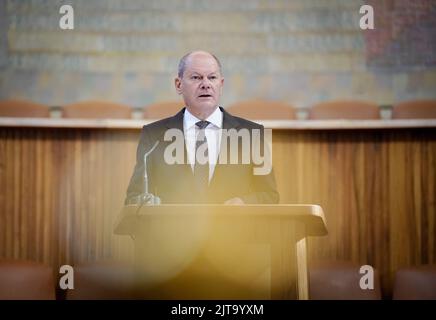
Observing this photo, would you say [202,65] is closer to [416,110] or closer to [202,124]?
[202,124]

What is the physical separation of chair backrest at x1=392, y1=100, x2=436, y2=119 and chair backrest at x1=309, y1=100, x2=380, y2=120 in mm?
77

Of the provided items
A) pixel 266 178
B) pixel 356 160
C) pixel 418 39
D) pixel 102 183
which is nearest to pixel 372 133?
pixel 356 160

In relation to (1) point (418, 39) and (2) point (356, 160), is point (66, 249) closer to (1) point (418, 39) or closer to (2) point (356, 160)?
(2) point (356, 160)

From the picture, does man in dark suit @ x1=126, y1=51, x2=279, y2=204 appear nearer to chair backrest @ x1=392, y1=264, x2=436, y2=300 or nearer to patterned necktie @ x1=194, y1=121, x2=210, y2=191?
patterned necktie @ x1=194, y1=121, x2=210, y2=191

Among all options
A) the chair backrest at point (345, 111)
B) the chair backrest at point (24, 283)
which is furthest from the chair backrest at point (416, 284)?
the chair backrest at point (345, 111)

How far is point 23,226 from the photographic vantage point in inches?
59.7

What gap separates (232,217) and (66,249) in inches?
29.1

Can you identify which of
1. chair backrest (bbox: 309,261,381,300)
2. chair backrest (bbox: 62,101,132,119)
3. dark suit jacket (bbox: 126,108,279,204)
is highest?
chair backrest (bbox: 62,101,132,119)

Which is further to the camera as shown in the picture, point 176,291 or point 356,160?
point 356,160

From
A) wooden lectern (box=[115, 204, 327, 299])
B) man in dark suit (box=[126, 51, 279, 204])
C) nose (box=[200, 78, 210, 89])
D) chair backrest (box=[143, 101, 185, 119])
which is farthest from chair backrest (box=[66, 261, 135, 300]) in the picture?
chair backrest (box=[143, 101, 185, 119])

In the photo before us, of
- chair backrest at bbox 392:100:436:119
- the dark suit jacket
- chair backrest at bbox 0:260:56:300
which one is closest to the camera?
the dark suit jacket

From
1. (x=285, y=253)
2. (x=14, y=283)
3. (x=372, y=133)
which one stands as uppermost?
(x=372, y=133)

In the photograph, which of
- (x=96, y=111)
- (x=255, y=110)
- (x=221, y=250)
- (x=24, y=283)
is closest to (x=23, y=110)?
(x=96, y=111)

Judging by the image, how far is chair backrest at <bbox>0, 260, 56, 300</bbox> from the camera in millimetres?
1413
